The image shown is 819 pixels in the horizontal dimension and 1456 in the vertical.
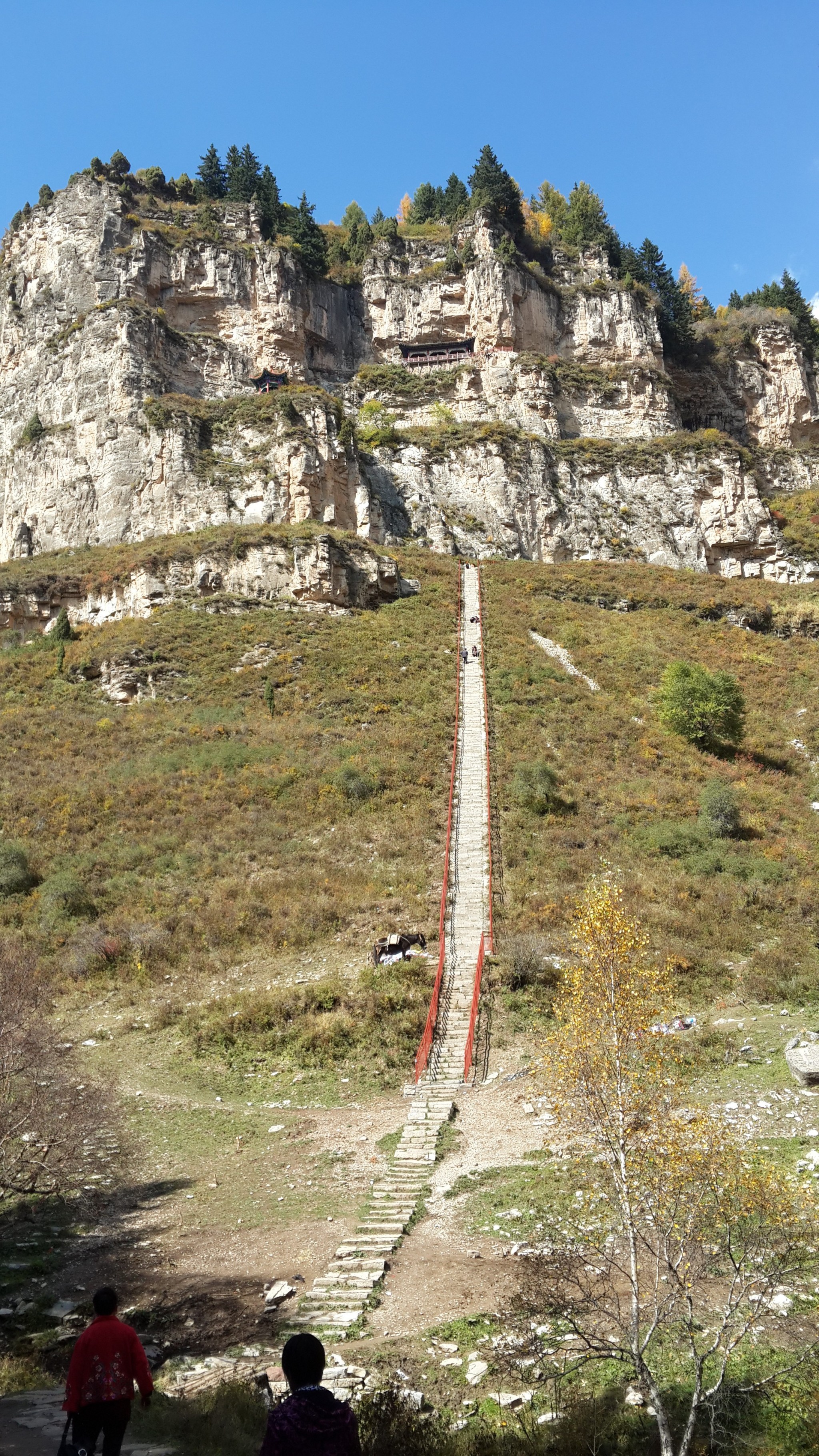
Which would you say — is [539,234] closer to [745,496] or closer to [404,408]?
[404,408]

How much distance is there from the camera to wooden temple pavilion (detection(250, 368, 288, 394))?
215 feet

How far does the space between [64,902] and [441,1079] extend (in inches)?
478

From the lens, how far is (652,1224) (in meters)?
6.17

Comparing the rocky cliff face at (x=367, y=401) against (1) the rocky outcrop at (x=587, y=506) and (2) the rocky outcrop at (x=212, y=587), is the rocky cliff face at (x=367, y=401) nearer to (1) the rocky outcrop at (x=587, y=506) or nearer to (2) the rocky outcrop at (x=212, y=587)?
(1) the rocky outcrop at (x=587, y=506)

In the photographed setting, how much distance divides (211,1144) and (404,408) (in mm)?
68355

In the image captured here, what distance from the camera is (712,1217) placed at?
6125mm

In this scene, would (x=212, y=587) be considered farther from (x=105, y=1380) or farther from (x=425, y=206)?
(x=425, y=206)

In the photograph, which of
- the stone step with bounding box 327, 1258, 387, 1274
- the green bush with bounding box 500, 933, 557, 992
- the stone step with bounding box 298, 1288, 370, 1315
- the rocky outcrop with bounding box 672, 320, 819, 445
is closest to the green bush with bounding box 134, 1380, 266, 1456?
the stone step with bounding box 298, 1288, 370, 1315

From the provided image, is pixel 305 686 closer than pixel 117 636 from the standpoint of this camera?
Yes

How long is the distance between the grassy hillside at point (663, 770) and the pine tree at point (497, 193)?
44369mm

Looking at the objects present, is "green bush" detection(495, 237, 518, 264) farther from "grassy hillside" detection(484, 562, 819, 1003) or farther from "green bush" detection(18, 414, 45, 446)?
"green bush" detection(18, 414, 45, 446)

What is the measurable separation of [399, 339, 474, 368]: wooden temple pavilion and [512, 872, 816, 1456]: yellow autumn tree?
74956 millimetres

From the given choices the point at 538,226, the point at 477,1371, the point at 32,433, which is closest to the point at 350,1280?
the point at 477,1371

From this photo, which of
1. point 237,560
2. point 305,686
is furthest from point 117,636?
point 305,686
